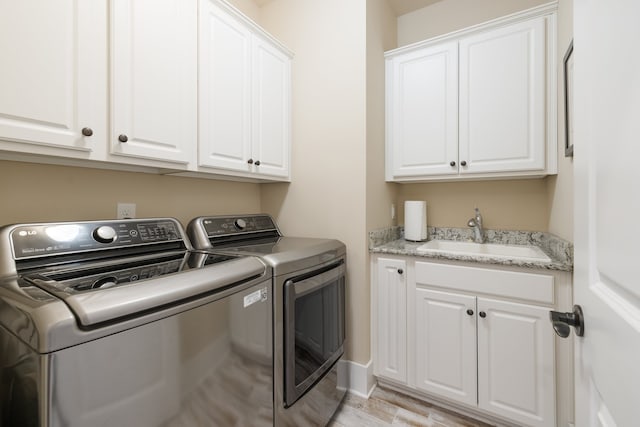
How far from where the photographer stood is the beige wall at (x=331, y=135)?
1818 mm

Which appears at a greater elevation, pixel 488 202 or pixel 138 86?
pixel 138 86

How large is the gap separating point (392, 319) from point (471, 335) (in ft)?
1.46

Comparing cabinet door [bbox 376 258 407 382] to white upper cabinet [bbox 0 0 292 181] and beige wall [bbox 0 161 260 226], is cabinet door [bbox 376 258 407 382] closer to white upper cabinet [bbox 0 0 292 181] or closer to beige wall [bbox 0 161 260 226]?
white upper cabinet [bbox 0 0 292 181]

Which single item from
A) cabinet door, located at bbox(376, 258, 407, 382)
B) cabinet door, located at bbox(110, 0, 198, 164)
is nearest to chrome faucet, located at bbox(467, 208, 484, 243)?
cabinet door, located at bbox(376, 258, 407, 382)

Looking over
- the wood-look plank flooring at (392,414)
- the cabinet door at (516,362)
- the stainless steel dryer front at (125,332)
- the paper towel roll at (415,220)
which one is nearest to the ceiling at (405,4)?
the paper towel roll at (415,220)

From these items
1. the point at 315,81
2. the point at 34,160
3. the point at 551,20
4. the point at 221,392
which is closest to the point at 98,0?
the point at 34,160

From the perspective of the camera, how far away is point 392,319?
180 cm

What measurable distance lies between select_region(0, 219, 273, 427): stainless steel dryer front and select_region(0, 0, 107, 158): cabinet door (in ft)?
1.07

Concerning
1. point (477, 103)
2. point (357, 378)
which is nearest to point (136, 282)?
point (357, 378)

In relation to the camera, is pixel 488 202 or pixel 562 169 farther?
pixel 488 202

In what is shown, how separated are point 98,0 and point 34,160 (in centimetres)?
65

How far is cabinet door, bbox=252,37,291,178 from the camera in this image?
1.75 metres

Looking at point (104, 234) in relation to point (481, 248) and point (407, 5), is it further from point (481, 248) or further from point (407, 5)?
point (407, 5)

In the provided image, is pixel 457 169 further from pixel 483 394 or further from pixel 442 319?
pixel 483 394
